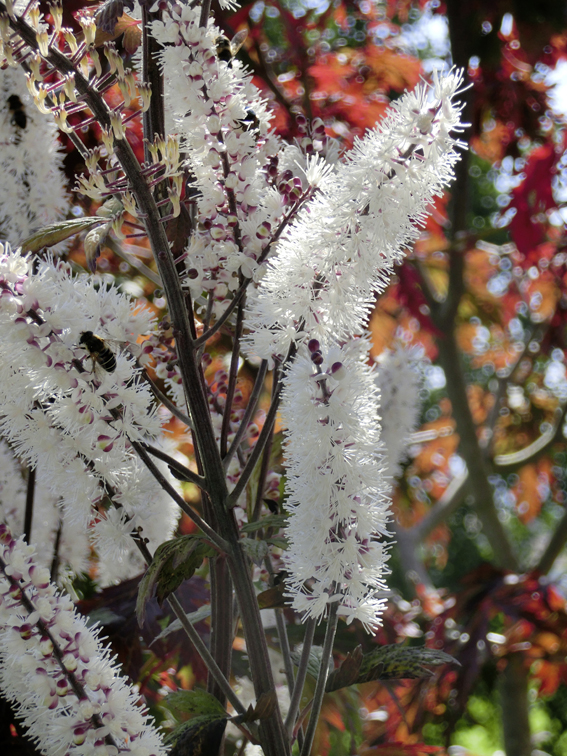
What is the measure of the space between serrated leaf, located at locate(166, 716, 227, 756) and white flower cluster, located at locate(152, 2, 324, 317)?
10.3 inches

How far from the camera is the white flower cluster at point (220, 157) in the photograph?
0.41m

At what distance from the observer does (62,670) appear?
0.41 meters

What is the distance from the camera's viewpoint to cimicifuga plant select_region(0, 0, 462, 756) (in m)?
0.39

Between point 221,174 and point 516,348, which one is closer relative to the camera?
point 221,174

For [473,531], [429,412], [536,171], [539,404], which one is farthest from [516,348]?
[473,531]

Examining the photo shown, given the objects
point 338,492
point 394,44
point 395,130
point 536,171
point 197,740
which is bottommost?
point 197,740

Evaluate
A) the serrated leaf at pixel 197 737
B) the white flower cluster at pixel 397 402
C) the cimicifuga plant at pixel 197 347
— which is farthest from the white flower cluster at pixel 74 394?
the white flower cluster at pixel 397 402

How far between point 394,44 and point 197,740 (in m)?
1.60

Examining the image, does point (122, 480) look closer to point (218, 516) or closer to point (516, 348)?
point (218, 516)

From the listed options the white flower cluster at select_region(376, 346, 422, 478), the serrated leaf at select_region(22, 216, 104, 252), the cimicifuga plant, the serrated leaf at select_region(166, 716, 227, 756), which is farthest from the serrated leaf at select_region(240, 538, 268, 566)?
the white flower cluster at select_region(376, 346, 422, 478)

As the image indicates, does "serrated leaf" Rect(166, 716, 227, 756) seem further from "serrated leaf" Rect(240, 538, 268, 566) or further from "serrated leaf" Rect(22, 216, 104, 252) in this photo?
"serrated leaf" Rect(22, 216, 104, 252)

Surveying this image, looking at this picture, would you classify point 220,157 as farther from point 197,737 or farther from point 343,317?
point 197,737

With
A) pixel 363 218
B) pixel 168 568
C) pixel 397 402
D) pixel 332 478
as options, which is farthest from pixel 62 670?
pixel 397 402

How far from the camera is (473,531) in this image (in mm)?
6348
